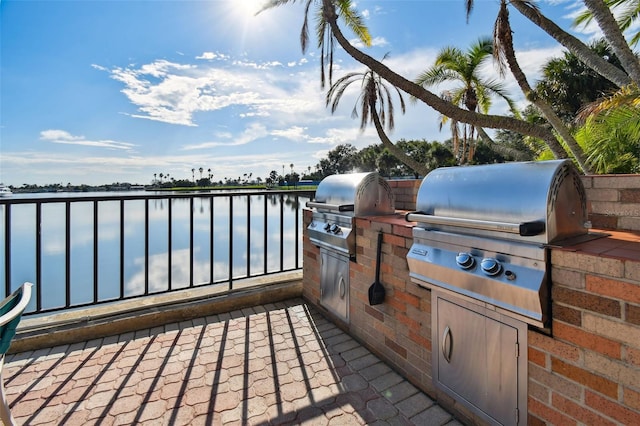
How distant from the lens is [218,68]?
28.9 feet

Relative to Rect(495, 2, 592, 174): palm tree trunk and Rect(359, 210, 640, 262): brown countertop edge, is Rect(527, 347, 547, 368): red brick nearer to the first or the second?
Rect(359, 210, 640, 262): brown countertop edge

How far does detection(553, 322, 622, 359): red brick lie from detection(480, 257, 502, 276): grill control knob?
28 centimetres

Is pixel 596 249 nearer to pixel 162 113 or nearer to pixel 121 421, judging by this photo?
pixel 121 421

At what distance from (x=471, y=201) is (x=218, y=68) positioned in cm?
906

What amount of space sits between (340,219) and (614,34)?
23.7 ft

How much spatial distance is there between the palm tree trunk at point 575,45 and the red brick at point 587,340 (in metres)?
8.03

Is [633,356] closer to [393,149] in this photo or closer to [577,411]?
[577,411]

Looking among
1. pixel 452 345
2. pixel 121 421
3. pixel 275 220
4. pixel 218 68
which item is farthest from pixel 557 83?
pixel 121 421

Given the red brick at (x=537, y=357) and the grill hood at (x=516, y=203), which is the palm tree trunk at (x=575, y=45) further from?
the red brick at (x=537, y=357)

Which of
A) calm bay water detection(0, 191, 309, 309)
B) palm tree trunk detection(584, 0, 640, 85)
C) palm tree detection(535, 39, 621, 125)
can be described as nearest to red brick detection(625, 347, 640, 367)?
calm bay water detection(0, 191, 309, 309)

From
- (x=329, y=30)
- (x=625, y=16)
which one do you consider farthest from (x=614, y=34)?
(x=329, y=30)

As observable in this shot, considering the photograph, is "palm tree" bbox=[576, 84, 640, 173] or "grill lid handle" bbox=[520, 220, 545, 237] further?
"palm tree" bbox=[576, 84, 640, 173]

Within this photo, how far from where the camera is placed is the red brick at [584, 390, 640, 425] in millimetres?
1059

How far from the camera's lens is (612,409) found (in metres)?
1.11
